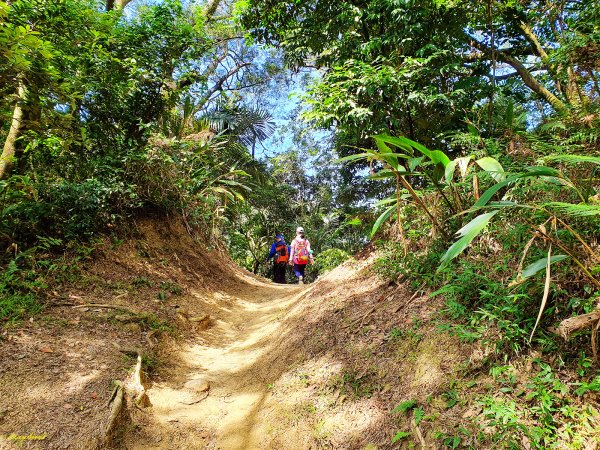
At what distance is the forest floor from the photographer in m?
2.53

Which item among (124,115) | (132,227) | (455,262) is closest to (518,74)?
(455,262)

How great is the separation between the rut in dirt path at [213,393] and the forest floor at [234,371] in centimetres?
1

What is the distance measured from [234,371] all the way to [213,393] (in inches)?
21.7

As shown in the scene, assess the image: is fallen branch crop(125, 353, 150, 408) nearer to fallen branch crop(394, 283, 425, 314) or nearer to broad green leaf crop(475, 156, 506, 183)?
fallen branch crop(394, 283, 425, 314)

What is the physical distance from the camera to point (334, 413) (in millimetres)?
2754

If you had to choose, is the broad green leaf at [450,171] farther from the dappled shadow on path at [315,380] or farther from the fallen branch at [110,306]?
the fallen branch at [110,306]

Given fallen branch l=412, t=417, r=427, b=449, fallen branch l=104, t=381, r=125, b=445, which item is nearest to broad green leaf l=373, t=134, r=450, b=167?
fallen branch l=412, t=417, r=427, b=449

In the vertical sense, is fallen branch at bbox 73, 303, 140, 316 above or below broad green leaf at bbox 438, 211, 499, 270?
below

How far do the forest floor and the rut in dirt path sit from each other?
15 mm

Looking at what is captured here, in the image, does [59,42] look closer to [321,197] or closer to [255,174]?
[255,174]

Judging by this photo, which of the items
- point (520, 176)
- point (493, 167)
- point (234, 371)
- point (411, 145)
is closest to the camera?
point (520, 176)

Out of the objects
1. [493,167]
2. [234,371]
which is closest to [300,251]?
[234,371]

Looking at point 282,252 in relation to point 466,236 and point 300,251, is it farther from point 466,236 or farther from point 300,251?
point 466,236

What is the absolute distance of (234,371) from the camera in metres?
4.25
